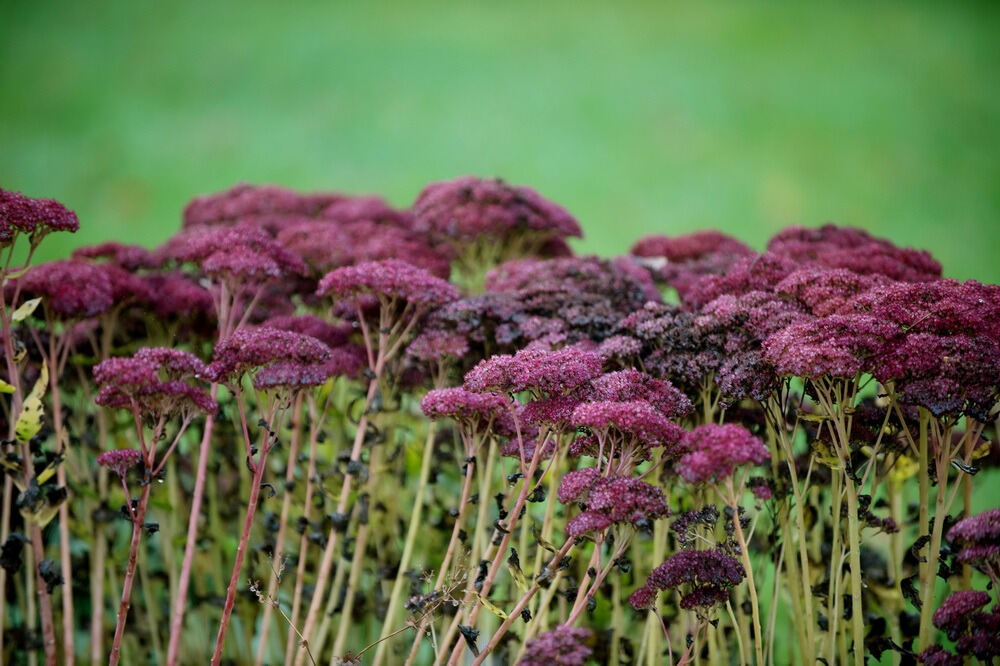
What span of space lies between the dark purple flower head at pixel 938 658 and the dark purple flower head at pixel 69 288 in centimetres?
246

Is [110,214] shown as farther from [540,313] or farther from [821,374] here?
[821,374]

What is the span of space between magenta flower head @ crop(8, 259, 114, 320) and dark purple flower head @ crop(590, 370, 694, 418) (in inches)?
63.0

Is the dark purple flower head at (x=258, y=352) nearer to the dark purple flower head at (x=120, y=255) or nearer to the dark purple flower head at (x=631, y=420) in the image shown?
the dark purple flower head at (x=631, y=420)

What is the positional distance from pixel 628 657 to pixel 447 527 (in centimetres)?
85

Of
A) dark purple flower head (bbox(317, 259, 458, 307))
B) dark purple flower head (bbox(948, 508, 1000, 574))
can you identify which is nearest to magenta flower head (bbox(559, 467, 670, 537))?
dark purple flower head (bbox(948, 508, 1000, 574))

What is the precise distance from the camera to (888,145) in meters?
7.49

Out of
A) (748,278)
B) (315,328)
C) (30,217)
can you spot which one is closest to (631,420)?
(748,278)

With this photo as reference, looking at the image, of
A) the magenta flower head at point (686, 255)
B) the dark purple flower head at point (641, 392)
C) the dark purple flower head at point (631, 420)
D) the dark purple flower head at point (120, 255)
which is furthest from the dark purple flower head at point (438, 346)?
the dark purple flower head at point (120, 255)

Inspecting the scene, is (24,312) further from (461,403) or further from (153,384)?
(461,403)

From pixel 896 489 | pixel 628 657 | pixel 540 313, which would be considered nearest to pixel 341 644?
pixel 628 657

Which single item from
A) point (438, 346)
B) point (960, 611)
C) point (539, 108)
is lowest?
point (960, 611)

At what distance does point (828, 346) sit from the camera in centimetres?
195

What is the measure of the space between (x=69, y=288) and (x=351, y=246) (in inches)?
39.3

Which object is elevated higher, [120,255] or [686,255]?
[686,255]
